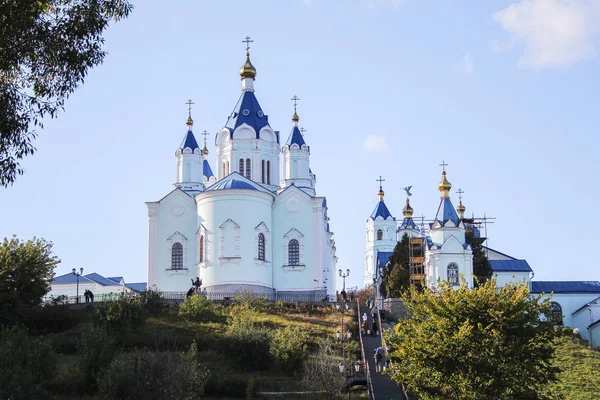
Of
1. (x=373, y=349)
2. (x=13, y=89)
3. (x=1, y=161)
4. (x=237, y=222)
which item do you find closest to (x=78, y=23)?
(x=13, y=89)

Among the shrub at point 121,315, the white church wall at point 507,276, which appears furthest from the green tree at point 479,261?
the shrub at point 121,315

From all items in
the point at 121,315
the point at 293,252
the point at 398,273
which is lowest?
the point at 121,315

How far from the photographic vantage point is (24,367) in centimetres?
2420

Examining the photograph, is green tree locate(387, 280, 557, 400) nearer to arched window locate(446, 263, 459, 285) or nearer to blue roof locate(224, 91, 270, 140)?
arched window locate(446, 263, 459, 285)

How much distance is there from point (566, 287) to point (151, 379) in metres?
36.2

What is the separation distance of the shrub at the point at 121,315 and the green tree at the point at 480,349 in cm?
1327

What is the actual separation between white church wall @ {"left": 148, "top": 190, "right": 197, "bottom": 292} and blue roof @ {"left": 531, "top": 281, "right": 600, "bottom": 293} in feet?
69.8

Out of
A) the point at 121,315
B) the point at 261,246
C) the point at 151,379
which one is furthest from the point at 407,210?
the point at 151,379

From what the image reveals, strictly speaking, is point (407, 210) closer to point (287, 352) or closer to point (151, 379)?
point (287, 352)

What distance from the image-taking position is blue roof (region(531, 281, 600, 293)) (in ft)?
179

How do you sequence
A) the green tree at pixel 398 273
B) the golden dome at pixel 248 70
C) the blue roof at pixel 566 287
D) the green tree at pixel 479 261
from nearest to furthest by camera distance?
1. the green tree at pixel 398 273
2. the green tree at pixel 479 261
3. the golden dome at pixel 248 70
4. the blue roof at pixel 566 287

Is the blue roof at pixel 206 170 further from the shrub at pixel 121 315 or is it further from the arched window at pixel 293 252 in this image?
the shrub at pixel 121 315

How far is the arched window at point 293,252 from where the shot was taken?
48.4 meters

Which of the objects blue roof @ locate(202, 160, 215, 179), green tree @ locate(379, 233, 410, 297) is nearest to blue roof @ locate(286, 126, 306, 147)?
green tree @ locate(379, 233, 410, 297)
